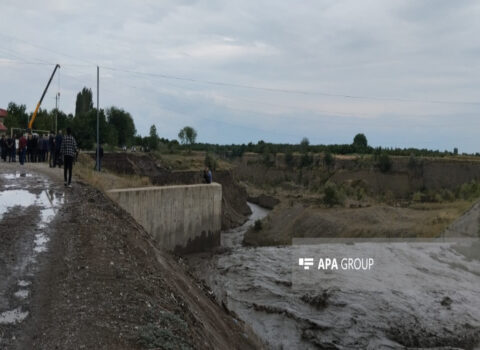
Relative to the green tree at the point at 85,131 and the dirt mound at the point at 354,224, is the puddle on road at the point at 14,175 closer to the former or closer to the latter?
the dirt mound at the point at 354,224

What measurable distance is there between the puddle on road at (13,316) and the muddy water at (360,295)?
29.1 ft

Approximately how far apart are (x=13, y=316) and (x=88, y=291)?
1124mm

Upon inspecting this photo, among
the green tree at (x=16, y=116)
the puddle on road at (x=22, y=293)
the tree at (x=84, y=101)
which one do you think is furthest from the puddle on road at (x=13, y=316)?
the tree at (x=84, y=101)

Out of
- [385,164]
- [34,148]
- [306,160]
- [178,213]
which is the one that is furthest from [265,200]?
[34,148]

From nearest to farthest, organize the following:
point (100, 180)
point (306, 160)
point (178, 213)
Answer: point (100, 180)
point (178, 213)
point (306, 160)

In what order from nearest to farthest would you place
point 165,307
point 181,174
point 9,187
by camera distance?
point 165,307 → point 9,187 → point 181,174

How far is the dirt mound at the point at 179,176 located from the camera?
47125 mm

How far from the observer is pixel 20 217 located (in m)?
10.9

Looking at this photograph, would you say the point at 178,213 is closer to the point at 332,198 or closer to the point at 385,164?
the point at 332,198

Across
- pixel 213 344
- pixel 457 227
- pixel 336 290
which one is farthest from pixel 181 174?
pixel 213 344

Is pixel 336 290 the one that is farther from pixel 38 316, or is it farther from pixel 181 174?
pixel 181 174

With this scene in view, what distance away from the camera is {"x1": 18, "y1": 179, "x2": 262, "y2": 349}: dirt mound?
232 inches

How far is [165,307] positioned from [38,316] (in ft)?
6.24

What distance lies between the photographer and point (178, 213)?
81.6 ft
